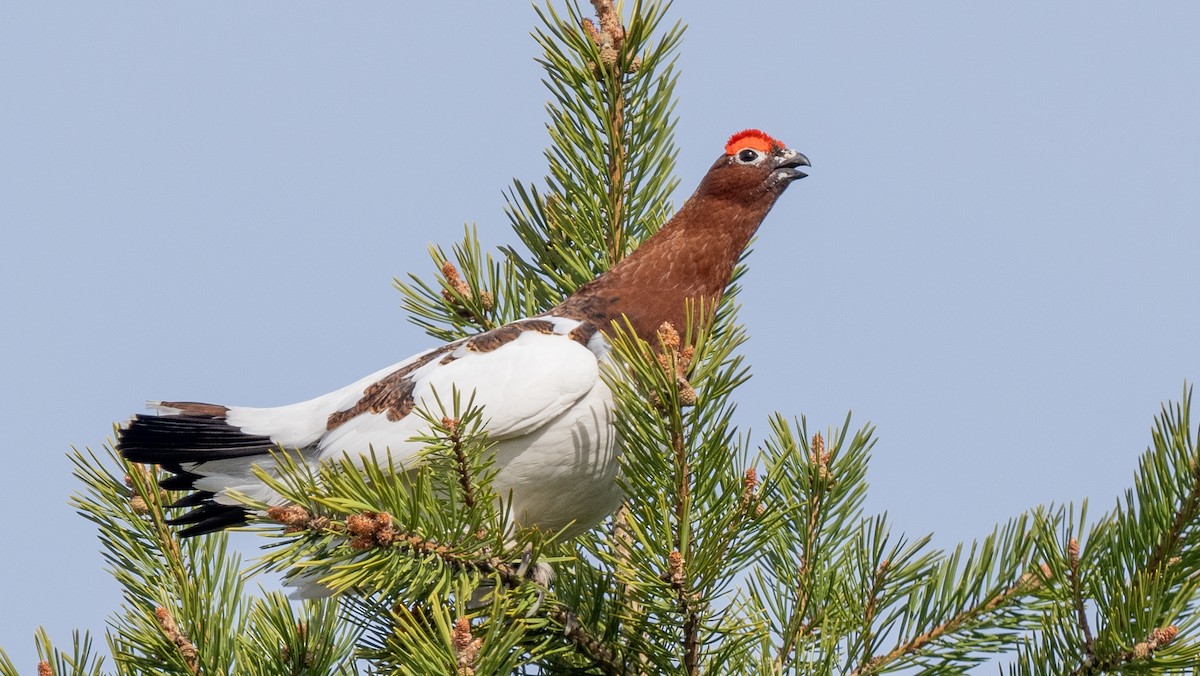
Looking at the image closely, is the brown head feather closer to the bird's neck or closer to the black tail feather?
the bird's neck

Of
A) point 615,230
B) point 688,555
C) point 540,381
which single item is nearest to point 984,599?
point 688,555

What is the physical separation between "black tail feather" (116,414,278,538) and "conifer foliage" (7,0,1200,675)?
67 mm

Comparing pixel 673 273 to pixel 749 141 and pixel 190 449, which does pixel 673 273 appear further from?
pixel 190 449

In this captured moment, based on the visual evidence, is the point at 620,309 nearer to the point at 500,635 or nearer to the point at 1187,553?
the point at 500,635

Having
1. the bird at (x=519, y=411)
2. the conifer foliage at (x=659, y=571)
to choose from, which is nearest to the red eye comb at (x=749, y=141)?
the bird at (x=519, y=411)

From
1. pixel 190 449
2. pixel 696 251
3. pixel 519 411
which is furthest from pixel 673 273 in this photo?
pixel 190 449

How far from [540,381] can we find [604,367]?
790 mm

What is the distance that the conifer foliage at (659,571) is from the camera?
2.63 m

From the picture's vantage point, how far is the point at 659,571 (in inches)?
109

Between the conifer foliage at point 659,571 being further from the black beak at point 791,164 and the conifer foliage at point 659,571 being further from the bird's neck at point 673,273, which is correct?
the black beak at point 791,164

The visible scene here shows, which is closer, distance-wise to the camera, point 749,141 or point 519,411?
point 519,411

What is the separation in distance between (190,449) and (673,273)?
1.72m

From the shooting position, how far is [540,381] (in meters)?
3.71

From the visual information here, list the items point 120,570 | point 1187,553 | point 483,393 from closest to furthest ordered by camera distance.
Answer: point 1187,553 < point 120,570 < point 483,393
